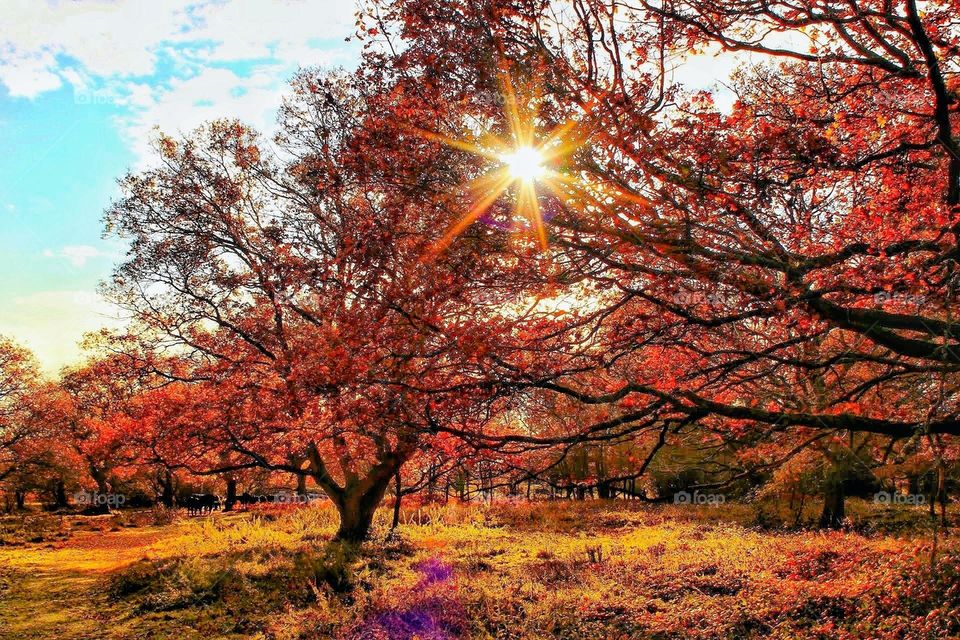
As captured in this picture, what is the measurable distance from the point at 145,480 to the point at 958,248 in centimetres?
4749

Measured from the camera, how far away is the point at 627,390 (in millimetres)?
5734

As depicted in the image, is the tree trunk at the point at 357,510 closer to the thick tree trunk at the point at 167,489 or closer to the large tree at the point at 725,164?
the large tree at the point at 725,164

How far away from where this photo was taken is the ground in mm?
7781

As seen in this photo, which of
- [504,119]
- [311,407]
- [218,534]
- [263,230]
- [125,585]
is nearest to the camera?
[504,119]

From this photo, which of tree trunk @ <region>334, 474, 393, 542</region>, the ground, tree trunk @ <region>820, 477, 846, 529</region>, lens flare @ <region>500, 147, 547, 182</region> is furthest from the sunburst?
tree trunk @ <region>820, 477, 846, 529</region>

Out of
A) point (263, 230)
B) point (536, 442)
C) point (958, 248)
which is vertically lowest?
point (536, 442)

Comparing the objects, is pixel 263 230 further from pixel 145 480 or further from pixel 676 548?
pixel 145 480

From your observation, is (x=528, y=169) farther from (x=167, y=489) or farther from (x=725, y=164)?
(x=167, y=489)

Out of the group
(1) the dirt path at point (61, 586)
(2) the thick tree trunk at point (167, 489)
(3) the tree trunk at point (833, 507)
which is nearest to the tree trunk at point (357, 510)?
(1) the dirt path at point (61, 586)

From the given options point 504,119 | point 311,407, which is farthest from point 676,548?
point 504,119

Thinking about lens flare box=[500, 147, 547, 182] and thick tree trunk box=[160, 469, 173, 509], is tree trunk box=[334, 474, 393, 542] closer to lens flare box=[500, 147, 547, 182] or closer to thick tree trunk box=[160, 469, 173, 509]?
lens flare box=[500, 147, 547, 182]

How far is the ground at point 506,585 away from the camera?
306 inches

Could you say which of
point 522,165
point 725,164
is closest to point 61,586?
point 522,165

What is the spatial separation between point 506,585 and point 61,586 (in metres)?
11.0
